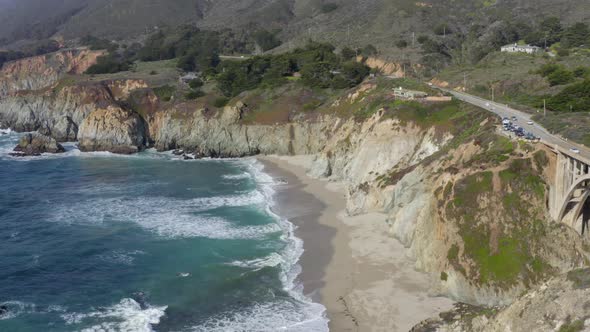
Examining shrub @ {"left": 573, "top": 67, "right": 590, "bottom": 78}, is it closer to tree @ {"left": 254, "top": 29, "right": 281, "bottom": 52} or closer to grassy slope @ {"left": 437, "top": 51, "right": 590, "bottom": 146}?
grassy slope @ {"left": 437, "top": 51, "right": 590, "bottom": 146}

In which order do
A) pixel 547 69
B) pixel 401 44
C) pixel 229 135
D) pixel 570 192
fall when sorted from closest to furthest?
pixel 570 192, pixel 547 69, pixel 229 135, pixel 401 44

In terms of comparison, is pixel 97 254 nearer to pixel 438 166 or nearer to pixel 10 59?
pixel 438 166

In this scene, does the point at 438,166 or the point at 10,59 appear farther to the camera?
the point at 10,59

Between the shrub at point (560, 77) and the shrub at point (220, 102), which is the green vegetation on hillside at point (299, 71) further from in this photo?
the shrub at point (560, 77)

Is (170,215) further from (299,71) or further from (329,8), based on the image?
(329,8)

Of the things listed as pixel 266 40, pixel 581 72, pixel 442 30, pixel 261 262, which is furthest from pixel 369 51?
pixel 261 262

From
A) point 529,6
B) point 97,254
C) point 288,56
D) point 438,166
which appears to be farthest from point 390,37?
point 97,254
